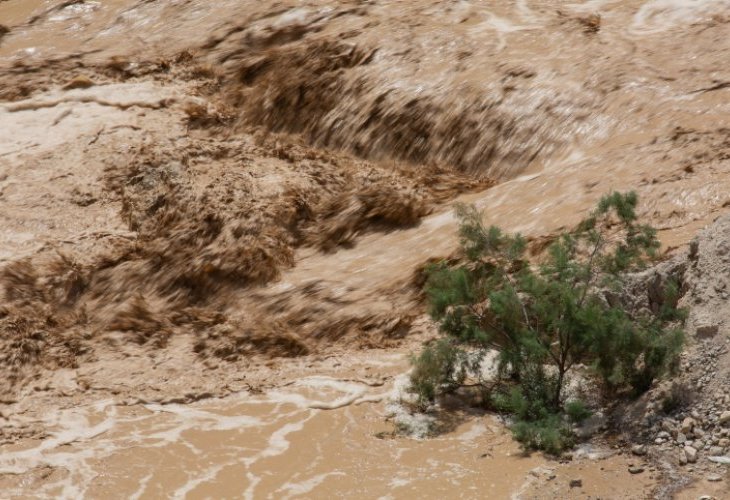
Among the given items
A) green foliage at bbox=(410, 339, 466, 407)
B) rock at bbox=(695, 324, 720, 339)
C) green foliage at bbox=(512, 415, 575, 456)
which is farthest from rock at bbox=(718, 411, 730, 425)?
green foliage at bbox=(410, 339, 466, 407)

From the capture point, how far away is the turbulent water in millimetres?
7344

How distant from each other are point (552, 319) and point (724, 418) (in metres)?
1.08

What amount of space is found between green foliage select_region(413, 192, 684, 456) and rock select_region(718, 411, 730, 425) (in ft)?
1.46

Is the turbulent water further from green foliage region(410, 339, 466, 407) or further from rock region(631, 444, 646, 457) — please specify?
green foliage region(410, 339, 466, 407)

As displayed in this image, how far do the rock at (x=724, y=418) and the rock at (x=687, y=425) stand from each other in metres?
0.13

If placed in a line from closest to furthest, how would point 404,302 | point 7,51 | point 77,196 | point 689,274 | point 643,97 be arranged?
point 689,274, point 404,302, point 643,97, point 77,196, point 7,51

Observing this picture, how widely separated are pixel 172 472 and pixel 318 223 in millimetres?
2895

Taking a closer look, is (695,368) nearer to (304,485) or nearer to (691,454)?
(691,454)

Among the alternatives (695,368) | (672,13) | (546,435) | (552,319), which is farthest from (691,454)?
(672,13)

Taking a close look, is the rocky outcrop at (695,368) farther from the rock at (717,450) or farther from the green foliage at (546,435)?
the green foliage at (546,435)

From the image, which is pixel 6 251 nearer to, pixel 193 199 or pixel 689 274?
pixel 193 199

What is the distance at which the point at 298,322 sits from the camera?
28.6 feet

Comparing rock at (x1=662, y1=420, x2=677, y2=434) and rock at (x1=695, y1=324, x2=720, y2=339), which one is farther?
rock at (x1=695, y1=324, x2=720, y2=339)

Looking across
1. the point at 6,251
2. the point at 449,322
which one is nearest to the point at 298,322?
the point at 449,322
